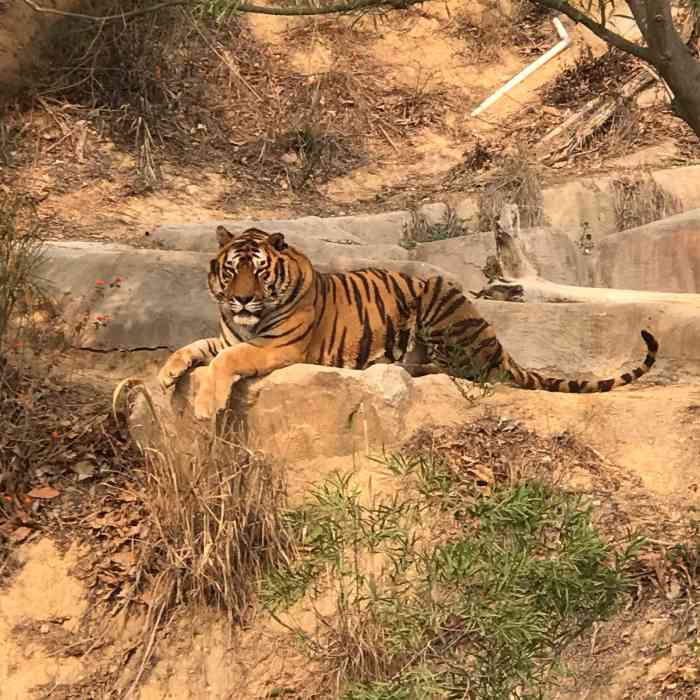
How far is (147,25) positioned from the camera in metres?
11.3

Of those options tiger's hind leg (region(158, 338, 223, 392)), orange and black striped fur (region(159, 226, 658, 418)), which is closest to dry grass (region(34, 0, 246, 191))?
orange and black striped fur (region(159, 226, 658, 418))

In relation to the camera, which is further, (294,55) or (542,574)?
(294,55)

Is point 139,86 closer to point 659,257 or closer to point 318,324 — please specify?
point 659,257

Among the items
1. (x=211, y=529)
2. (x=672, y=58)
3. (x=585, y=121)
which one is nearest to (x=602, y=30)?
(x=672, y=58)

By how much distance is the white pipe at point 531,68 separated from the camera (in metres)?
13.9

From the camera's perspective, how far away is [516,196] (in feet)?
35.1

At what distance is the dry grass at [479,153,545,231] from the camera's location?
10.5 meters

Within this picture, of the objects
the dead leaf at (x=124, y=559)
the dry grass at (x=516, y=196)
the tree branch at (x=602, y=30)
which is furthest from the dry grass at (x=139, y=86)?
the tree branch at (x=602, y=30)

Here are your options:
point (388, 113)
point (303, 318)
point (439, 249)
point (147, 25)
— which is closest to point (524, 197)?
point (439, 249)

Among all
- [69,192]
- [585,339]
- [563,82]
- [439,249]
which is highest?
[563,82]

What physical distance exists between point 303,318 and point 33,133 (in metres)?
6.34

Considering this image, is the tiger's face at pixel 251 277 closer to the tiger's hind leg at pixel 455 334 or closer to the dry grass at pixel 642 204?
the tiger's hind leg at pixel 455 334

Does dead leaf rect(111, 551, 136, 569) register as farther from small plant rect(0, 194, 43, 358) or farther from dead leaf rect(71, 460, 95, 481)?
small plant rect(0, 194, 43, 358)

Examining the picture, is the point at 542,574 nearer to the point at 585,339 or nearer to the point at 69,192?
the point at 585,339
